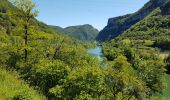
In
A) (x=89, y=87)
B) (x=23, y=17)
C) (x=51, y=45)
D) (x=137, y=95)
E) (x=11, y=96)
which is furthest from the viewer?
(x=51, y=45)

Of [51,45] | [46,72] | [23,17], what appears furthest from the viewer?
[51,45]

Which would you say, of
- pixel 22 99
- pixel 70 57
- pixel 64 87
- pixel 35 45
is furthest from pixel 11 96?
pixel 70 57

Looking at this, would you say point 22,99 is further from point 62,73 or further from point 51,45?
point 51,45

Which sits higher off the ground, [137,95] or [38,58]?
[38,58]

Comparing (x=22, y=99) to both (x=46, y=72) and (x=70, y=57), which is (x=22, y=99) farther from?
(x=70, y=57)

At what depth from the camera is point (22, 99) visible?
1562 centimetres

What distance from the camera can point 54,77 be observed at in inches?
1116

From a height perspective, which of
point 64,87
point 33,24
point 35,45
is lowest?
point 64,87

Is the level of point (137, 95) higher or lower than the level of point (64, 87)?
lower

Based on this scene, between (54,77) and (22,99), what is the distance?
12731mm

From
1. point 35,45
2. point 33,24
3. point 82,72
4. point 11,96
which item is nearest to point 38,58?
point 35,45

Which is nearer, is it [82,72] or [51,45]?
[82,72]

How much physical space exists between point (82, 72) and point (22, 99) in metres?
11.9

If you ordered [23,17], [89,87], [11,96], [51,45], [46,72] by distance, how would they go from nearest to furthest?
[11,96]
[89,87]
[46,72]
[23,17]
[51,45]
